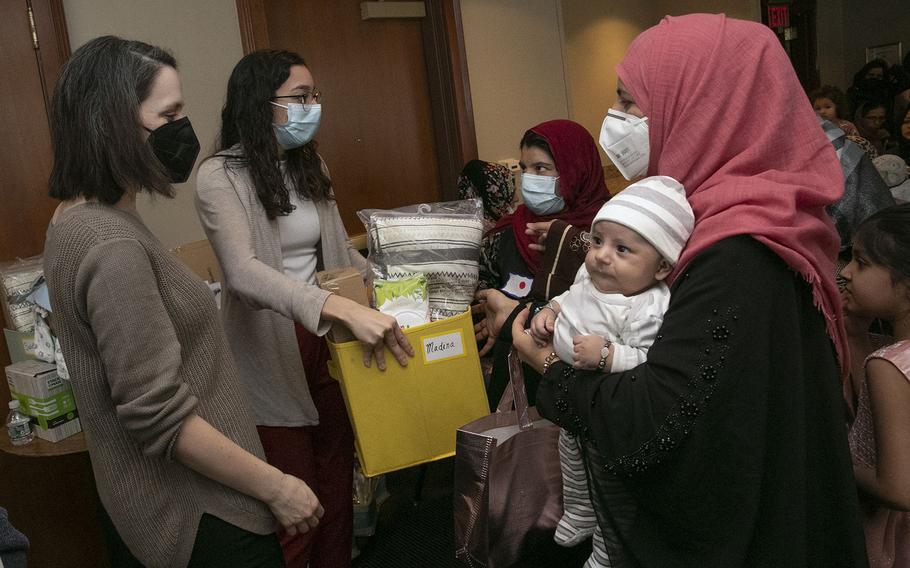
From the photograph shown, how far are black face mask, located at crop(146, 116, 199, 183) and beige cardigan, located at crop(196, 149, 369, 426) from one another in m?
0.33

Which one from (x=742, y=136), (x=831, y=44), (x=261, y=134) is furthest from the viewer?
(x=831, y=44)

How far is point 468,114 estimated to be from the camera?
156 inches

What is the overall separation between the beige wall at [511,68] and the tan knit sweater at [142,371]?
301cm

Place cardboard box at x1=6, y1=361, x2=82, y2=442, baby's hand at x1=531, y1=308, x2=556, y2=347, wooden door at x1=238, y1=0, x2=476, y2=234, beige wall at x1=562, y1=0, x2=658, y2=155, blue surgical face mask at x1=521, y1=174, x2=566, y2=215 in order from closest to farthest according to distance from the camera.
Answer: baby's hand at x1=531, y1=308, x2=556, y2=347, cardboard box at x1=6, y1=361, x2=82, y2=442, blue surgical face mask at x1=521, y1=174, x2=566, y2=215, wooden door at x1=238, y1=0, x2=476, y2=234, beige wall at x1=562, y1=0, x2=658, y2=155

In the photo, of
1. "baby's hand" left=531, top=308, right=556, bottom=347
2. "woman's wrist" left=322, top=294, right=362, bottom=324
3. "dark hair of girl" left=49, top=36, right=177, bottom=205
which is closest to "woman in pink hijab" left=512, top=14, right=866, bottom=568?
"baby's hand" left=531, top=308, right=556, bottom=347

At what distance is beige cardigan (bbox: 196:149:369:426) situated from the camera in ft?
5.78

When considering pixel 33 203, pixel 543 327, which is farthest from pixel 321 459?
pixel 33 203

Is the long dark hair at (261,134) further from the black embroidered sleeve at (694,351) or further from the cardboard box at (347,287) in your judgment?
the black embroidered sleeve at (694,351)

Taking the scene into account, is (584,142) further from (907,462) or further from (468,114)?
(468,114)

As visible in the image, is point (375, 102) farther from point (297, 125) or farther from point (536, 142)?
point (297, 125)

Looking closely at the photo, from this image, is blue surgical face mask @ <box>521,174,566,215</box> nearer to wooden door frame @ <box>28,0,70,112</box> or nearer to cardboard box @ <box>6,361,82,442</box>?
cardboard box @ <box>6,361,82,442</box>

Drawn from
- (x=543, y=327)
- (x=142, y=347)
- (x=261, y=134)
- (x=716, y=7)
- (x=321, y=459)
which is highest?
(x=716, y=7)

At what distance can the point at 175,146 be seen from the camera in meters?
1.39

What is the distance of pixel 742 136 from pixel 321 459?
5.23 feet
